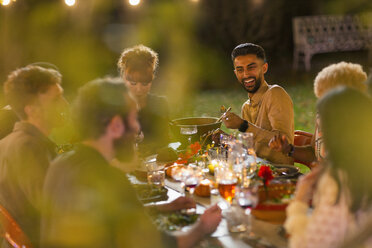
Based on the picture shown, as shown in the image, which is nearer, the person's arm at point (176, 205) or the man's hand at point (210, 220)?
the man's hand at point (210, 220)

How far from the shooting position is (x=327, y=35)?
43.4 ft

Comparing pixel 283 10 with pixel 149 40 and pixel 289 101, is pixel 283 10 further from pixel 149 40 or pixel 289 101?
pixel 289 101

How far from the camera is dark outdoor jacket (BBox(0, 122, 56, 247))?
7.61 ft

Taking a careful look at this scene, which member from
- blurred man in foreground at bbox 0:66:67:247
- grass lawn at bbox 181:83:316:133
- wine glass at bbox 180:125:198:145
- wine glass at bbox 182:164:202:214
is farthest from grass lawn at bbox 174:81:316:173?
blurred man in foreground at bbox 0:66:67:247

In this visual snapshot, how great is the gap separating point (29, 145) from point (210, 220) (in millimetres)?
1084

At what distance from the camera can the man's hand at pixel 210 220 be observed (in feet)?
6.54

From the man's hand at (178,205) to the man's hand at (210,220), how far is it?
0.26 meters

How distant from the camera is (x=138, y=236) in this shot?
1774mm

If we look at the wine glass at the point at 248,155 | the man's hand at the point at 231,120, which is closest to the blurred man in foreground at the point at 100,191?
the wine glass at the point at 248,155

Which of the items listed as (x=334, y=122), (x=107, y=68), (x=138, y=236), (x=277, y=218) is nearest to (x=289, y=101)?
(x=277, y=218)

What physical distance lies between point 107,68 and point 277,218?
32.6ft

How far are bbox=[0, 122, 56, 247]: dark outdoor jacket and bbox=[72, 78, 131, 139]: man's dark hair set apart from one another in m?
0.52

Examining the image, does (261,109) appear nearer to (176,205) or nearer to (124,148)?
(176,205)

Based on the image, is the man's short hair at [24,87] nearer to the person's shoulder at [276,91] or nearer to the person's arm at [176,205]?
the person's arm at [176,205]
